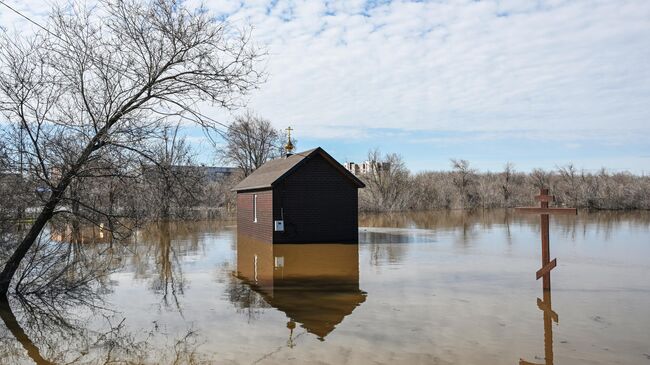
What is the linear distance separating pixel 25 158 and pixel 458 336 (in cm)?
825

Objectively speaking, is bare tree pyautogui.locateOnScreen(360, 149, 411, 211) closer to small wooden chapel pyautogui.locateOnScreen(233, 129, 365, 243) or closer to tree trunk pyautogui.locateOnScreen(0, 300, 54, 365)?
small wooden chapel pyautogui.locateOnScreen(233, 129, 365, 243)

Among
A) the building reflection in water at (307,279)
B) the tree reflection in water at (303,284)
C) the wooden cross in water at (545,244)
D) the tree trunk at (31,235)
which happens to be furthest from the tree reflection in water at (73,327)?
the wooden cross in water at (545,244)

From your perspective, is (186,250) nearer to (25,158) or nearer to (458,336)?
(25,158)

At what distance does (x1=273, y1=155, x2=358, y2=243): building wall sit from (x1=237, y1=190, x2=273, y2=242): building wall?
0.48m

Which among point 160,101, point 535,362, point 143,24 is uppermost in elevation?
point 143,24

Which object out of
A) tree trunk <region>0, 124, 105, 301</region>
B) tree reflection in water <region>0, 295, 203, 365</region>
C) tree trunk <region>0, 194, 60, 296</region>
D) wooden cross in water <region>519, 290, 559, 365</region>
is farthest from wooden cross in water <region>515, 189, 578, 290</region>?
tree trunk <region>0, 194, 60, 296</region>

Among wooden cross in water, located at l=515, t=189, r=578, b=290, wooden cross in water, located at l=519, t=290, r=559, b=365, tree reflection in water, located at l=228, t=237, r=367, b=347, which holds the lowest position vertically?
wooden cross in water, located at l=519, t=290, r=559, b=365

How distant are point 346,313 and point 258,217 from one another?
15060 mm

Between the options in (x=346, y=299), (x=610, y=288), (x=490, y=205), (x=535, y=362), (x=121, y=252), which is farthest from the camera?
(x=490, y=205)

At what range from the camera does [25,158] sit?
9633 millimetres

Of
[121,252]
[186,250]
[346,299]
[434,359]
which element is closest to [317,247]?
[186,250]

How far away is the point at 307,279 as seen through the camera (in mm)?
12859

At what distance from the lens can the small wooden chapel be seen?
71.3 ft

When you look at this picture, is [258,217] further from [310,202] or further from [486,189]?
[486,189]
